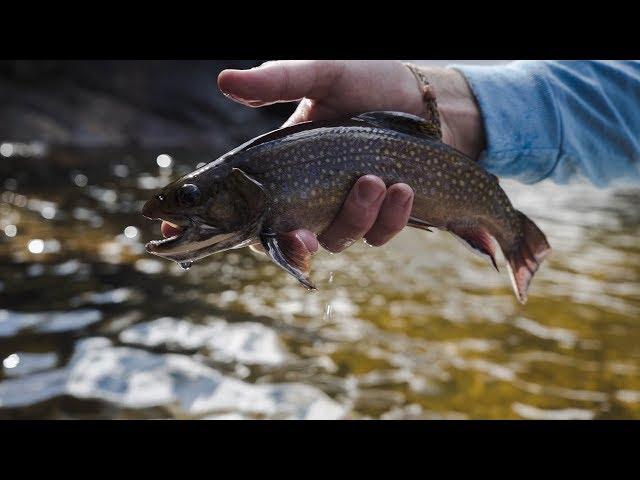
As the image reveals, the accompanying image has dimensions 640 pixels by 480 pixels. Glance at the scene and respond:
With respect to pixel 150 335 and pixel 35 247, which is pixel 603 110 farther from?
pixel 35 247

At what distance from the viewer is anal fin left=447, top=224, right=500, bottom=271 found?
3885 mm

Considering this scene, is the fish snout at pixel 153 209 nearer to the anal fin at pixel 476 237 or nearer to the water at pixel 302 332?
the anal fin at pixel 476 237

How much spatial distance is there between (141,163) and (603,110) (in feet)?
54.8

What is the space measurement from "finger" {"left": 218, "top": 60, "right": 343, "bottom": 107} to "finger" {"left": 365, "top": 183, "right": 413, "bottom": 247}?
836 mm

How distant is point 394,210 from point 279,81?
94 cm

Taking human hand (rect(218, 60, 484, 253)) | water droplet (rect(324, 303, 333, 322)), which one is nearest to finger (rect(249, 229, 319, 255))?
human hand (rect(218, 60, 484, 253))

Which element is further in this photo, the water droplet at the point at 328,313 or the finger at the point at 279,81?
the water droplet at the point at 328,313

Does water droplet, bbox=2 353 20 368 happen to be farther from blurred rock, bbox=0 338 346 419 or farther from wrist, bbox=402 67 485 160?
wrist, bbox=402 67 485 160

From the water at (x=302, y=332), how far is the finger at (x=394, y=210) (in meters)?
1.29

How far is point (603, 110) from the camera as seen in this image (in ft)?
15.4

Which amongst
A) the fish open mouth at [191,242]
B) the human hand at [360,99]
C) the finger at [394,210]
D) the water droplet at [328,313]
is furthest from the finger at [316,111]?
the water droplet at [328,313]

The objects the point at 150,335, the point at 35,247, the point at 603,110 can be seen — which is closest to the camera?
the point at 603,110

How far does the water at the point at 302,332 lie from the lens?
21.4ft
